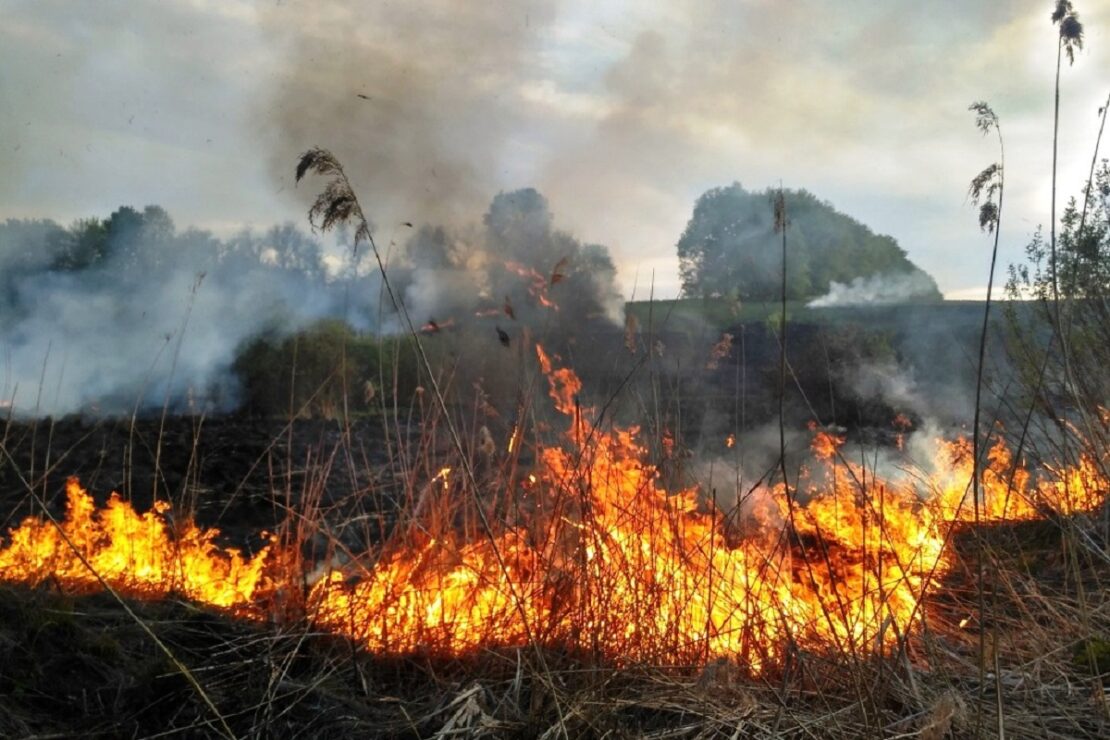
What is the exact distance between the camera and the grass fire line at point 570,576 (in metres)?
2.90

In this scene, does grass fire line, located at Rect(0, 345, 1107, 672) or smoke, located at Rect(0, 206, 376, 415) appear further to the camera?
smoke, located at Rect(0, 206, 376, 415)

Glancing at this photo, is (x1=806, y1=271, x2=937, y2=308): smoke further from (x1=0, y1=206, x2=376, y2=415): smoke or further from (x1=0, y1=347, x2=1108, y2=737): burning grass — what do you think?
(x1=0, y1=347, x2=1108, y2=737): burning grass

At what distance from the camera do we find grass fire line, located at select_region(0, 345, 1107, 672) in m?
2.90

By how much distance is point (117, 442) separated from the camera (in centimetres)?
880

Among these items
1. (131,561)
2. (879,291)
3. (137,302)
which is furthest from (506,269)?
(879,291)

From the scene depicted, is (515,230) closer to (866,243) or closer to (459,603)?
(459,603)

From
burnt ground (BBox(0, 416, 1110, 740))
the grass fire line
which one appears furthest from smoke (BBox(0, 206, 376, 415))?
burnt ground (BBox(0, 416, 1110, 740))

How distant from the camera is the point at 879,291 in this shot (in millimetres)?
16078

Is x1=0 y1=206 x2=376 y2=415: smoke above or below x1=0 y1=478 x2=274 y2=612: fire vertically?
above

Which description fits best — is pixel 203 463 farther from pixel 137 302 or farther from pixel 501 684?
pixel 137 302

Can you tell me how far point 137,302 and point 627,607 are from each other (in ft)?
32.9

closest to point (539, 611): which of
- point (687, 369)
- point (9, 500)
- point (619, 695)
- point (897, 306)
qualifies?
point (619, 695)

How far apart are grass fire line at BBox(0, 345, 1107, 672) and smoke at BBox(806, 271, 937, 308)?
12.5 m

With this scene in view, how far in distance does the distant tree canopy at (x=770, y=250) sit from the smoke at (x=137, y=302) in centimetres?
477
